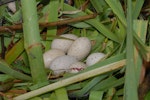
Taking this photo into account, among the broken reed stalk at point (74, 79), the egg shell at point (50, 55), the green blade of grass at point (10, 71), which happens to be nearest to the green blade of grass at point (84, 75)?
the broken reed stalk at point (74, 79)

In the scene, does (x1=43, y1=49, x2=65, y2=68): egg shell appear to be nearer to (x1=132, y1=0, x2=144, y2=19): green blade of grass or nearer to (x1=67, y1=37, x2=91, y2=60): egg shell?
(x1=67, y1=37, x2=91, y2=60): egg shell

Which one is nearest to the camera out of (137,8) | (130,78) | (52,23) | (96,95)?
(130,78)

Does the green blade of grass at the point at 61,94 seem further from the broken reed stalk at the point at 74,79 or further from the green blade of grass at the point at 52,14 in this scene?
the green blade of grass at the point at 52,14

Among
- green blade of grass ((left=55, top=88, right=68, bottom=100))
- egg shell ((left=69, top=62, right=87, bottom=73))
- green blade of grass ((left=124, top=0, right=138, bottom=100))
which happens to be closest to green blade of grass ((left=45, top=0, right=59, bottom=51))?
egg shell ((left=69, top=62, right=87, bottom=73))

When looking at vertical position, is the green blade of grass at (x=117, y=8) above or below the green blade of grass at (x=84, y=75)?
above

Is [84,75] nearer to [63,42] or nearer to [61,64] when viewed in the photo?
[61,64]

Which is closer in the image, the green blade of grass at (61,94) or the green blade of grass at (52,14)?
the green blade of grass at (61,94)

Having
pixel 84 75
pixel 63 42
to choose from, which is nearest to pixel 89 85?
pixel 84 75
